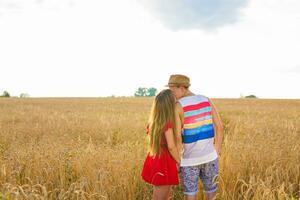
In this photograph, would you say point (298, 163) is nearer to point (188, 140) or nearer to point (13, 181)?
point (188, 140)

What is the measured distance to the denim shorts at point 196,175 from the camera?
383cm

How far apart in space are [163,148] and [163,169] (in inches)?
8.7

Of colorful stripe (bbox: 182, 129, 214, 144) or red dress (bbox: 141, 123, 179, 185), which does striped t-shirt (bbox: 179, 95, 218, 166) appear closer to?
colorful stripe (bbox: 182, 129, 214, 144)

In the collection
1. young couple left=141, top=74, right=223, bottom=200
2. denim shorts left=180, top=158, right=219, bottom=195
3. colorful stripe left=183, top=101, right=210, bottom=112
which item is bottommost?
denim shorts left=180, top=158, right=219, bottom=195

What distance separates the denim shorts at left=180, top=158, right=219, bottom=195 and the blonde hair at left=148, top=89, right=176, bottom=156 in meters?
0.39

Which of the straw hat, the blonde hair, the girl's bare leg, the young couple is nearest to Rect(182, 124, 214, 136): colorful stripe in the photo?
the young couple

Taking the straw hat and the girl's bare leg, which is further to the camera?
the girl's bare leg

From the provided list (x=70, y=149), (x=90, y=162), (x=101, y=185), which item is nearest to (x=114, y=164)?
(x=90, y=162)

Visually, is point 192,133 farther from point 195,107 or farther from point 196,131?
point 195,107

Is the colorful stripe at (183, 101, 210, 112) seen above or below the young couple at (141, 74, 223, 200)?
above

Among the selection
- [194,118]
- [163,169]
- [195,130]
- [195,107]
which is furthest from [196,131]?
[163,169]

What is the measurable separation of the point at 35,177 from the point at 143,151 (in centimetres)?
170

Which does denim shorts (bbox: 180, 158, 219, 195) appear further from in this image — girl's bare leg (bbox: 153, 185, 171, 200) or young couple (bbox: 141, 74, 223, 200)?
girl's bare leg (bbox: 153, 185, 171, 200)

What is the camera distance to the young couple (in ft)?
12.4
